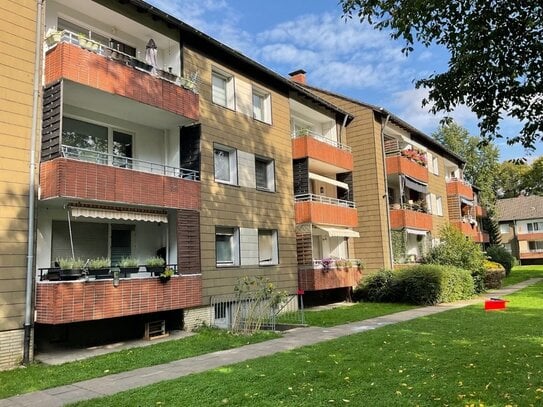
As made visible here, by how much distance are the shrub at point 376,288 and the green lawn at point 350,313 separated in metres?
1.11

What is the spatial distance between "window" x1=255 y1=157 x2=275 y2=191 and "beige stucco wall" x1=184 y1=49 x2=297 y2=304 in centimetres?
25

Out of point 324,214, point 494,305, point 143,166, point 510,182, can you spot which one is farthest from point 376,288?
point 510,182

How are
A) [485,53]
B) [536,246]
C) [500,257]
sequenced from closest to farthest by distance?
[485,53] → [500,257] → [536,246]

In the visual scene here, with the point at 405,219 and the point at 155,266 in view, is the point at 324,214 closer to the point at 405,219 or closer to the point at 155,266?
the point at 405,219

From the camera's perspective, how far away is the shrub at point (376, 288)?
25297 millimetres

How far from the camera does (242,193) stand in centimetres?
1950

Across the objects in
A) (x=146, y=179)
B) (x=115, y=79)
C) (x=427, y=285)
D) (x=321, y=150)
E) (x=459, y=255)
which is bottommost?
(x=427, y=285)

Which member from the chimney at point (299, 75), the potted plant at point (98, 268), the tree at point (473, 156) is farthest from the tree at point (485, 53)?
the tree at point (473, 156)

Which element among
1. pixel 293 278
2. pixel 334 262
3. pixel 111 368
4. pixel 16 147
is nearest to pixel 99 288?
pixel 111 368

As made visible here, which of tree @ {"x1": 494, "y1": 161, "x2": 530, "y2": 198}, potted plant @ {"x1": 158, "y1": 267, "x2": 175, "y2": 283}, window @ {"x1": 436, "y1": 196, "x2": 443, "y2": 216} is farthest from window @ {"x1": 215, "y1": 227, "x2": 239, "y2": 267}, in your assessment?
tree @ {"x1": 494, "y1": 161, "x2": 530, "y2": 198}

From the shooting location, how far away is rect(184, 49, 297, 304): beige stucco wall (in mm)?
17656

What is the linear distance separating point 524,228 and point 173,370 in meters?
74.7

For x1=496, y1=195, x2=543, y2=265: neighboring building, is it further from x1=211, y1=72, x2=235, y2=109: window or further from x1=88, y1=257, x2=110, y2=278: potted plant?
x1=88, y1=257, x2=110, y2=278: potted plant

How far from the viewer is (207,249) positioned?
17391 mm
